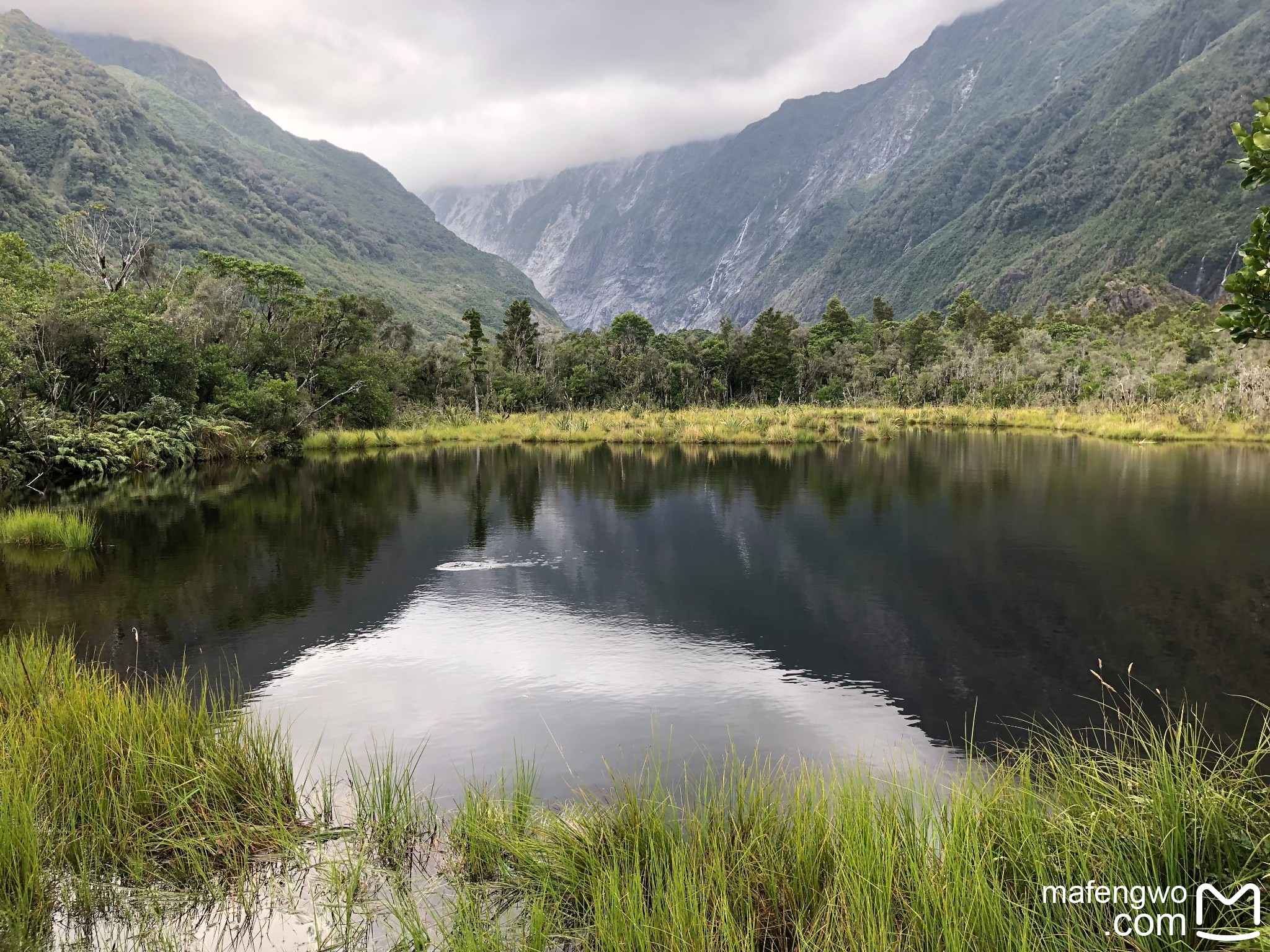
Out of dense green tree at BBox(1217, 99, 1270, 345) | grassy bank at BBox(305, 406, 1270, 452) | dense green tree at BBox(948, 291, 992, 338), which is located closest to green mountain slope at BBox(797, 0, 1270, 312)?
dense green tree at BBox(948, 291, 992, 338)

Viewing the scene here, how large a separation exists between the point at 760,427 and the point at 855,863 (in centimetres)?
3210

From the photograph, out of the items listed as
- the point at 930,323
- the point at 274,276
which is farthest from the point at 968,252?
the point at 274,276

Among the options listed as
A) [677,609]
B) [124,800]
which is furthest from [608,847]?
[677,609]

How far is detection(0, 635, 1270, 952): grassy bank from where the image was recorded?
9.47 ft

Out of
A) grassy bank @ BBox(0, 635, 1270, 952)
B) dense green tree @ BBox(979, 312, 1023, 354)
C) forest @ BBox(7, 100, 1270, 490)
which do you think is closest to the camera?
grassy bank @ BBox(0, 635, 1270, 952)

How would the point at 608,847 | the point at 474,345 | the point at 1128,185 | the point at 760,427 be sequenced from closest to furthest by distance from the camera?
1. the point at 608,847
2. the point at 760,427
3. the point at 474,345
4. the point at 1128,185

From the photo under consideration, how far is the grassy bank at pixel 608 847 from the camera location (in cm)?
289

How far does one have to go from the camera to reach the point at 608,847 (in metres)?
3.68

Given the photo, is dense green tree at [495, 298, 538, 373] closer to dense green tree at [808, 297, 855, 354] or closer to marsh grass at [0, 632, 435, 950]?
dense green tree at [808, 297, 855, 354]

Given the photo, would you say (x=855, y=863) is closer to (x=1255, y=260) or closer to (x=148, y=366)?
(x=1255, y=260)

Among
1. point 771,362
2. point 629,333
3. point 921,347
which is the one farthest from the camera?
point 921,347

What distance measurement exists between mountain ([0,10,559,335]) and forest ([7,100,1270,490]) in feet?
73.3

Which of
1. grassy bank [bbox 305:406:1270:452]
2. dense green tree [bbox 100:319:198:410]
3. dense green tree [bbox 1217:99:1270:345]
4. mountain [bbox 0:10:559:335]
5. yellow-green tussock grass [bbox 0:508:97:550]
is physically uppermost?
mountain [bbox 0:10:559:335]

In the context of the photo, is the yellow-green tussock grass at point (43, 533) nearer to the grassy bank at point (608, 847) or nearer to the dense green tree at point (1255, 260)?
the grassy bank at point (608, 847)
